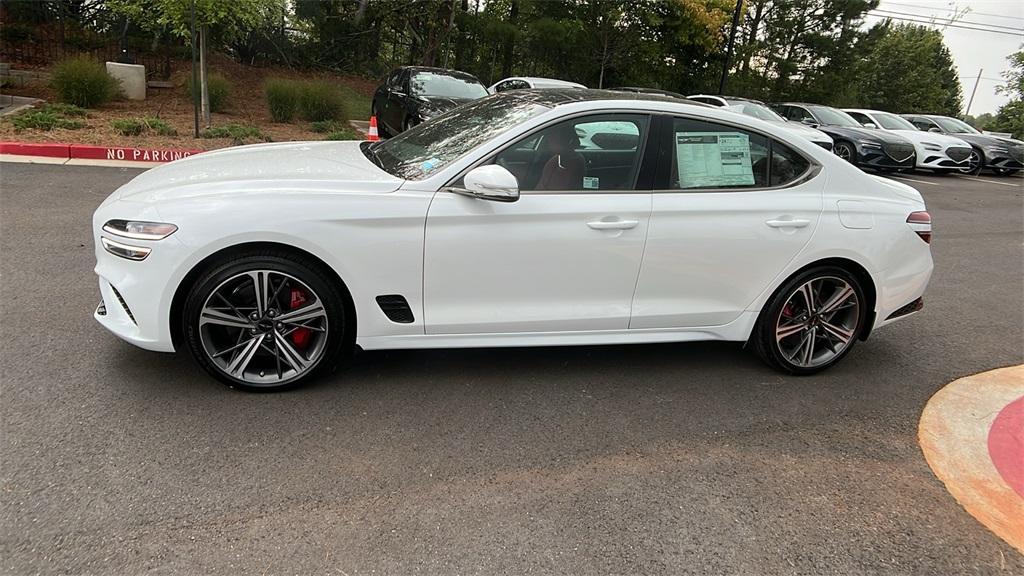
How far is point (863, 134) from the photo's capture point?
16297 mm

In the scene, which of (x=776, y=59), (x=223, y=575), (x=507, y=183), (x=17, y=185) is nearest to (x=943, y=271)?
(x=507, y=183)

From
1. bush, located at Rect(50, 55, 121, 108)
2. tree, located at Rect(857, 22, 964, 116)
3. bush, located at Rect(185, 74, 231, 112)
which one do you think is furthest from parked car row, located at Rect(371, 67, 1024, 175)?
tree, located at Rect(857, 22, 964, 116)

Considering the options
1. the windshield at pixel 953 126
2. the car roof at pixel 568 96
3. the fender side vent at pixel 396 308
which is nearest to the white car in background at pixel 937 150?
the windshield at pixel 953 126

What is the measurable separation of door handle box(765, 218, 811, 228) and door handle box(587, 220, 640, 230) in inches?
33.1

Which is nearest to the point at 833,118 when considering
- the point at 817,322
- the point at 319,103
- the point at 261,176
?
the point at 319,103

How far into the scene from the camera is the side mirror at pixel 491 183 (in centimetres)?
317

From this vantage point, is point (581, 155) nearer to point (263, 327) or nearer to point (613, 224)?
point (613, 224)

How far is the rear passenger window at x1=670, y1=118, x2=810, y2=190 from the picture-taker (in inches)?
148

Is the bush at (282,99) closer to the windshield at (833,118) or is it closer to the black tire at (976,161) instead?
the windshield at (833,118)

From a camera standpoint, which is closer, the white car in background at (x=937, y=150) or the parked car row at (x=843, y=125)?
the parked car row at (x=843, y=125)

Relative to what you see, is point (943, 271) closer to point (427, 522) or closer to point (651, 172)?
point (651, 172)

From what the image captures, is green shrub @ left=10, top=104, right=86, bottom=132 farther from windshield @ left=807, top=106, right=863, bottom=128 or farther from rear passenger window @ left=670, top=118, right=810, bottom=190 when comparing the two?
windshield @ left=807, top=106, right=863, bottom=128

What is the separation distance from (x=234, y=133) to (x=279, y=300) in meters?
9.84

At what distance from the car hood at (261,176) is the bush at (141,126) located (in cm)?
874
